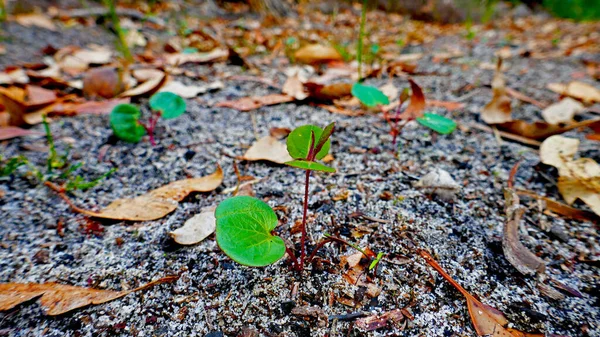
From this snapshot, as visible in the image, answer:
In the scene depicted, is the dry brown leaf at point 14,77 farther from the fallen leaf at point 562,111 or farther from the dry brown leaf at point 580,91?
the dry brown leaf at point 580,91

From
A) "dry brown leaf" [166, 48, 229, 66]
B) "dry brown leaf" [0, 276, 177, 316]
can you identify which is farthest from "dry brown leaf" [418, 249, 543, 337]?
"dry brown leaf" [166, 48, 229, 66]

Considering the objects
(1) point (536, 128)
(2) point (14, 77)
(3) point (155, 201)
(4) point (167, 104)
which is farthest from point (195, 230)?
(2) point (14, 77)

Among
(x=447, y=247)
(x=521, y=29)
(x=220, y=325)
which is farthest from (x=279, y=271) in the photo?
(x=521, y=29)

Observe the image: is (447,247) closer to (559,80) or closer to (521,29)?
(559,80)

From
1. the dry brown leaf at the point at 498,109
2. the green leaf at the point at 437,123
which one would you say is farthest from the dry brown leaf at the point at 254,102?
the dry brown leaf at the point at 498,109

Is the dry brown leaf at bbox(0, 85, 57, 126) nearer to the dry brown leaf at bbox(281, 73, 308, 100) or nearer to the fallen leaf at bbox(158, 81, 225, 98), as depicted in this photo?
the fallen leaf at bbox(158, 81, 225, 98)
